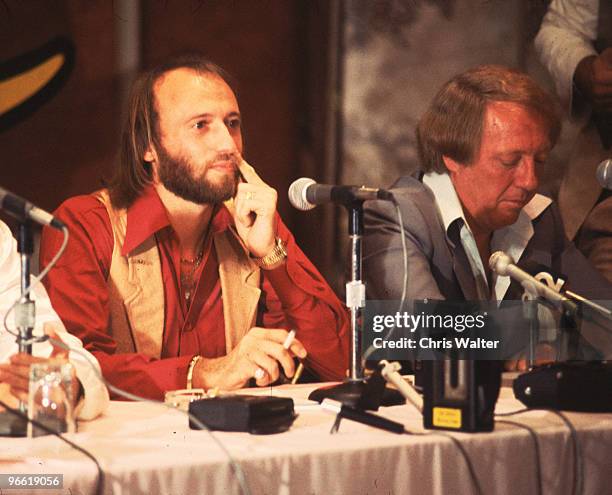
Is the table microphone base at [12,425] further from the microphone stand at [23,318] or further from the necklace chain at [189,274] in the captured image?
the necklace chain at [189,274]

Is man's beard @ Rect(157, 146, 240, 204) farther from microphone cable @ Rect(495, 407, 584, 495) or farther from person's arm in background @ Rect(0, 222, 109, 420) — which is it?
microphone cable @ Rect(495, 407, 584, 495)

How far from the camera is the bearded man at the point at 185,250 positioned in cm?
254

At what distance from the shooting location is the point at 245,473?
1.45 m

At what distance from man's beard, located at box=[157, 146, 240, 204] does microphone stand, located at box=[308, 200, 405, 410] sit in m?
0.74

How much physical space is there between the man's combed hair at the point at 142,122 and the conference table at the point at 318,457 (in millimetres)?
978

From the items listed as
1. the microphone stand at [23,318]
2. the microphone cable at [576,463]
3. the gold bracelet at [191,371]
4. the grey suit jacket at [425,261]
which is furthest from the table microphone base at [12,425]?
the grey suit jacket at [425,261]

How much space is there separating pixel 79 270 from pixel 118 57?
89 cm

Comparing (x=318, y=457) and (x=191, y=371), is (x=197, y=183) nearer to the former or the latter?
(x=191, y=371)

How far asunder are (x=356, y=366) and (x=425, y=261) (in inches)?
33.3

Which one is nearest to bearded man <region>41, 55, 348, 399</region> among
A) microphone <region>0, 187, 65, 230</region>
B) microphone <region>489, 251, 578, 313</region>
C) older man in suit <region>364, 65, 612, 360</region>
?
older man in suit <region>364, 65, 612, 360</region>

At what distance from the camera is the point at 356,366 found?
2.01 meters

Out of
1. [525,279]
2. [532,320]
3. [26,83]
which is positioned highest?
[26,83]

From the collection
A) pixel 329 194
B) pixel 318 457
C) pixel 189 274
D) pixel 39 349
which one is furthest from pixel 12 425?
pixel 189 274

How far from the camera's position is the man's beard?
2686mm
